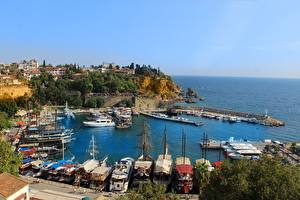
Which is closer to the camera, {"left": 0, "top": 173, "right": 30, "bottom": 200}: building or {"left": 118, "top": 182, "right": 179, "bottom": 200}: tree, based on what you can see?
{"left": 118, "top": 182, "right": 179, "bottom": 200}: tree

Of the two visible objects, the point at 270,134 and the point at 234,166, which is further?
the point at 270,134

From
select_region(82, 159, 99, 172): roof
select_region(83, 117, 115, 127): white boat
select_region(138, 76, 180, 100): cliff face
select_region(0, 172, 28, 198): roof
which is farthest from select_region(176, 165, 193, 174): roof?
select_region(138, 76, 180, 100): cliff face

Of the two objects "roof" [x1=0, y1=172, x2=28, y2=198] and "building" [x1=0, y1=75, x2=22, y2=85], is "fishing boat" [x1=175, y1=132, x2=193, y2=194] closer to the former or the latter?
"roof" [x1=0, y1=172, x2=28, y2=198]

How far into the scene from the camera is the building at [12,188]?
15217 millimetres

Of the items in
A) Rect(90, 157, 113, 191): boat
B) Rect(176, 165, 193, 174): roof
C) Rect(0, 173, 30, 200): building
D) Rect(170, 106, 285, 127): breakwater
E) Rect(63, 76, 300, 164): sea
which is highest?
Rect(0, 173, 30, 200): building

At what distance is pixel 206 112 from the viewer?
70.4m

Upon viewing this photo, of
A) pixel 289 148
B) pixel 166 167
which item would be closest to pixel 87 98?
pixel 289 148

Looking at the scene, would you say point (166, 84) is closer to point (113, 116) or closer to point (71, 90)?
point (71, 90)

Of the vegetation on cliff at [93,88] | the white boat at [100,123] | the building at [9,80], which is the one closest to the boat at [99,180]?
the white boat at [100,123]

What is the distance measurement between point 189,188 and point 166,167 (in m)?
2.49

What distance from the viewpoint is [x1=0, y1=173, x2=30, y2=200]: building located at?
15.2 meters

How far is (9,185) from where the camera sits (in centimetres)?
1592

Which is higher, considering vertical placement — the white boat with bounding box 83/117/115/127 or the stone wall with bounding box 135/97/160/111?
the stone wall with bounding box 135/97/160/111

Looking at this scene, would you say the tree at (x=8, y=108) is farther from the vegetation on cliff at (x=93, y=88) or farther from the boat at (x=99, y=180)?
the boat at (x=99, y=180)
